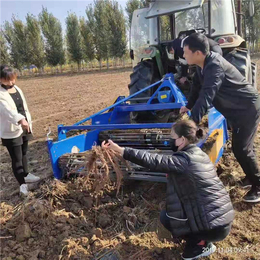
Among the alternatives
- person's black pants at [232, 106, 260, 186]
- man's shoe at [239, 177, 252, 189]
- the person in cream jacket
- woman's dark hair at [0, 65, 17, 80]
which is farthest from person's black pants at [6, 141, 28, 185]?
man's shoe at [239, 177, 252, 189]

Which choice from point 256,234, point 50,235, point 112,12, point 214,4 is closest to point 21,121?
point 50,235

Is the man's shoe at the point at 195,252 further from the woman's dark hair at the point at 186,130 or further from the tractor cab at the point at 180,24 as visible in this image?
the tractor cab at the point at 180,24

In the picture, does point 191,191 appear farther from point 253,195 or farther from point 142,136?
point 142,136

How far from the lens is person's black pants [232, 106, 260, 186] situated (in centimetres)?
257

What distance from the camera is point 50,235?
2.32 metres

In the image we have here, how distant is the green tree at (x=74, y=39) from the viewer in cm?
2892

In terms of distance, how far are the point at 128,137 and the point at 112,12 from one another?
27619 millimetres

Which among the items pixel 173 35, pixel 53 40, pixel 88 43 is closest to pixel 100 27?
pixel 88 43

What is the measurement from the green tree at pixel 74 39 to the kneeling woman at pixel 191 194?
28523 millimetres

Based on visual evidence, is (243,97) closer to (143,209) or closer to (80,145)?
(143,209)

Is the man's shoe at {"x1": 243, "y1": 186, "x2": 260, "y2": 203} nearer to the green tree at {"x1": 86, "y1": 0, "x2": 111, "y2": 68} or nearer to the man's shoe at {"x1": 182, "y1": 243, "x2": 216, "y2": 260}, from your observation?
the man's shoe at {"x1": 182, "y1": 243, "x2": 216, "y2": 260}

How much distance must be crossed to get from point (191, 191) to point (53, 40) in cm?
3063

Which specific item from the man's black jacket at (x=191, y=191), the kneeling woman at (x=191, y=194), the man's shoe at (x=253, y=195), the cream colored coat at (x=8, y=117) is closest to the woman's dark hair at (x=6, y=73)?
the cream colored coat at (x=8, y=117)

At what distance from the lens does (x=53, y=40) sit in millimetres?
29547
